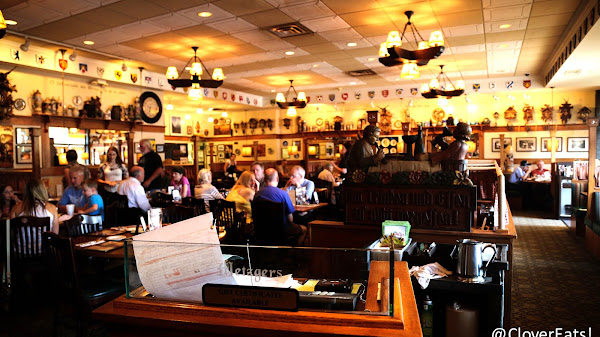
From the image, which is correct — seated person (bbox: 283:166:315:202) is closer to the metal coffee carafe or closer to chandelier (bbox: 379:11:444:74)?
chandelier (bbox: 379:11:444:74)

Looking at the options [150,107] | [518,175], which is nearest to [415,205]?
[150,107]

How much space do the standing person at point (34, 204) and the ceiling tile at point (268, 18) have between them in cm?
392

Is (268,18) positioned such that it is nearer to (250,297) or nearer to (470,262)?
(470,262)

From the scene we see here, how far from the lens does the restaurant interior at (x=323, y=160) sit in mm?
1489

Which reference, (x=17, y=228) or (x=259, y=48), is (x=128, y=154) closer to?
(x=259, y=48)

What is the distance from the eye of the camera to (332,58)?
10.2m

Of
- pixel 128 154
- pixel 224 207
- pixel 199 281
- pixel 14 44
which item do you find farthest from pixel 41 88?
pixel 199 281

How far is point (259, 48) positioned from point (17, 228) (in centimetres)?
590

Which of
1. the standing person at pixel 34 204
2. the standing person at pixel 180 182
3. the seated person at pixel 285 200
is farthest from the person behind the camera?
the standing person at pixel 180 182

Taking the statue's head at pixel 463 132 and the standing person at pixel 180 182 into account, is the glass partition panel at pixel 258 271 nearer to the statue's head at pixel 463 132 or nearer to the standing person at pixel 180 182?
the statue's head at pixel 463 132

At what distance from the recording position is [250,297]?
4.47ft

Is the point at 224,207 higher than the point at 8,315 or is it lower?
higher

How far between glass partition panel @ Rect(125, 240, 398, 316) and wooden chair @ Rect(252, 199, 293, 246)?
3.76 m

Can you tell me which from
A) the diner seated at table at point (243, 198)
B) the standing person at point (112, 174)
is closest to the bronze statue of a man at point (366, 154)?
the diner seated at table at point (243, 198)
